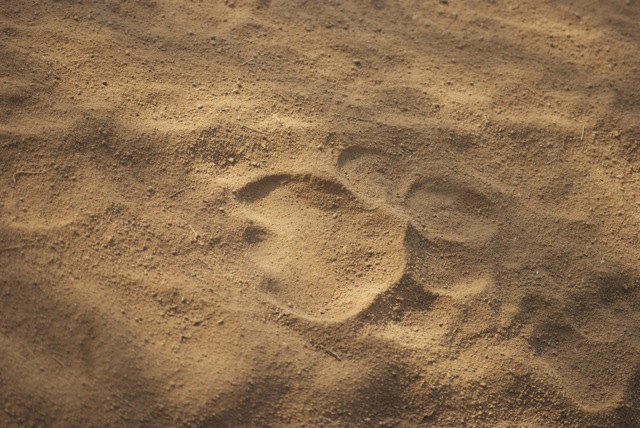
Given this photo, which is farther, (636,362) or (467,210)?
(467,210)

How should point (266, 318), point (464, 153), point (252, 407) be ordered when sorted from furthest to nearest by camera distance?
point (464, 153)
point (266, 318)
point (252, 407)

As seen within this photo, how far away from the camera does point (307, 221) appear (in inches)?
70.2

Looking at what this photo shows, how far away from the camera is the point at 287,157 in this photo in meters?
1.87

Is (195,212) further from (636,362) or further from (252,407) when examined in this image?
(636,362)

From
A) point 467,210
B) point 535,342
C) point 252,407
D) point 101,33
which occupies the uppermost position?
point 101,33

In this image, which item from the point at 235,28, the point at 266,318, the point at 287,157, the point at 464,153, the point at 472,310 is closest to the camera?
the point at 266,318

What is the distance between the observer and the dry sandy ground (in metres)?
1.51

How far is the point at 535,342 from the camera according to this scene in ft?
5.60

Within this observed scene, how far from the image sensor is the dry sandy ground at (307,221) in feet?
4.96

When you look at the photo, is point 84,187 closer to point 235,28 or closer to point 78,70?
point 78,70

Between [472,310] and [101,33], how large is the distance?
1491 mm

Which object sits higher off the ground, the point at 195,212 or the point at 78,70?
the point at 78,70

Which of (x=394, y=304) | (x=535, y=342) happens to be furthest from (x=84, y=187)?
(x=535, y=342)

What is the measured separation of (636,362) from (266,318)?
1049 mm
